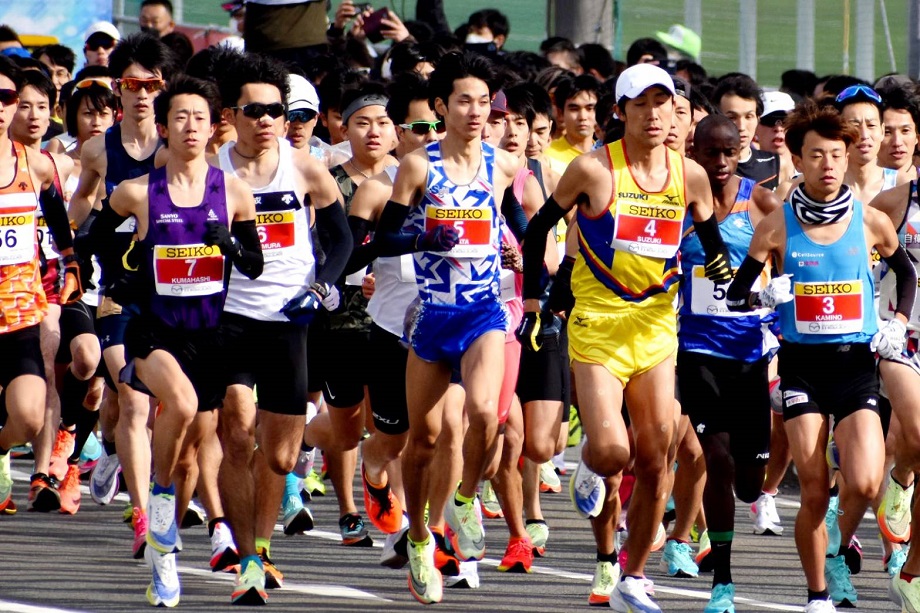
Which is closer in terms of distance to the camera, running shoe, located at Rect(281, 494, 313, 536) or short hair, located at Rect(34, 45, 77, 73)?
running shoe, located at Rect(281, 494, 313, 536)

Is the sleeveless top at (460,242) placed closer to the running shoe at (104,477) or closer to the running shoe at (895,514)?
the running shoe at (895,514)

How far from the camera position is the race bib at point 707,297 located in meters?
9.53

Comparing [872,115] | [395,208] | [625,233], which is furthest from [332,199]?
[872,115]

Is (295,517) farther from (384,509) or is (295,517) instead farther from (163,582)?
(163,582)

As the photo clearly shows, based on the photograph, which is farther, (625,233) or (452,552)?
(452,552)

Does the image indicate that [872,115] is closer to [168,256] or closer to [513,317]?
[513,317]

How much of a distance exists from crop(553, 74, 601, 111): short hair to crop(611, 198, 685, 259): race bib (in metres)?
4.39

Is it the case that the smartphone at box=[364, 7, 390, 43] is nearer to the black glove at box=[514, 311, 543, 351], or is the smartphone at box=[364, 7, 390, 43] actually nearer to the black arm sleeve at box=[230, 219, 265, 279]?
the black arm sleeve at box=[230, 219, 265, 279]

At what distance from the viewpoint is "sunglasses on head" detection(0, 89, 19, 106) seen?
10180 millimetres

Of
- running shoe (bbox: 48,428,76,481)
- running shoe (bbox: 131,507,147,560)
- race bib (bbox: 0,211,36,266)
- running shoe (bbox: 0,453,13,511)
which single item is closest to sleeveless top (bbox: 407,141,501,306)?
running shoe (bbox: 131,507,147,560)

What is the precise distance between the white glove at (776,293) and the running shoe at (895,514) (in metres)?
1.84

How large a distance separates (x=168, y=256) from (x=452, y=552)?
2.06 m

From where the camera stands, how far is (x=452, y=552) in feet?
31.3

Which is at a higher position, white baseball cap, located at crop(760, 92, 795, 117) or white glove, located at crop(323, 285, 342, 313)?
white baseball cap, located at crop(760, 92, 795, 117)
